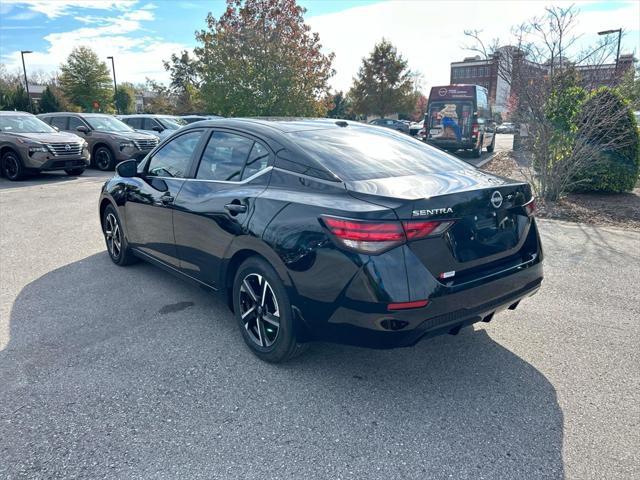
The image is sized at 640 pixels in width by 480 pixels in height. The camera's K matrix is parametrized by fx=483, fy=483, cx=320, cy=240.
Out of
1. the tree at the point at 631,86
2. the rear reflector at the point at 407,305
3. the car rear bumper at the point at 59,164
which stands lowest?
the rear reflector at the point at 407,305

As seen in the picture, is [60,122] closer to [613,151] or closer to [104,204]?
[104,204]

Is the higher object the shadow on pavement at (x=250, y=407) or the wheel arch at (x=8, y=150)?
the wheel arch at (x=8, y=150)

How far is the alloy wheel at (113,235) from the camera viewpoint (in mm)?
5355

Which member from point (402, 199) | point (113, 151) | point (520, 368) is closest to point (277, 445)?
point (402, 199)

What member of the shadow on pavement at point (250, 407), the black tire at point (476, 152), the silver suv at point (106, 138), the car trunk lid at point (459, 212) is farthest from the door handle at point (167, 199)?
the black tire at point (476, 152)

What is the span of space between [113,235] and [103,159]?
10552 millimetres

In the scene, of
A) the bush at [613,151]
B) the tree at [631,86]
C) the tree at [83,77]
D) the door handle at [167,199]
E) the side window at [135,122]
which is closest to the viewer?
the door handle at [167,199]

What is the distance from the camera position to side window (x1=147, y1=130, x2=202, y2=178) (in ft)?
13.7

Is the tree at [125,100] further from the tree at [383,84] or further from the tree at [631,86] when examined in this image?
the tree at [631,86]

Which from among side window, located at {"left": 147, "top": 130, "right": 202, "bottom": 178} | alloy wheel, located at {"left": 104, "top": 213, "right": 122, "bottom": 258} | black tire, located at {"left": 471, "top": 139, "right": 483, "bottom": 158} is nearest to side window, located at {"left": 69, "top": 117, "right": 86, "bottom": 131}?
alloy wheel, located at {"left": 104, "top": 213, "right": 122, "bottom": 258}

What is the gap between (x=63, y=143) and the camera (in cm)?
1234

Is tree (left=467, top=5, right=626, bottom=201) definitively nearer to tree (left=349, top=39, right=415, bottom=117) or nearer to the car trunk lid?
the car trunk lid

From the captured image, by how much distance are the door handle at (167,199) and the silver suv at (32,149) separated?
31.3ft

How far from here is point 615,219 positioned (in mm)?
7625
